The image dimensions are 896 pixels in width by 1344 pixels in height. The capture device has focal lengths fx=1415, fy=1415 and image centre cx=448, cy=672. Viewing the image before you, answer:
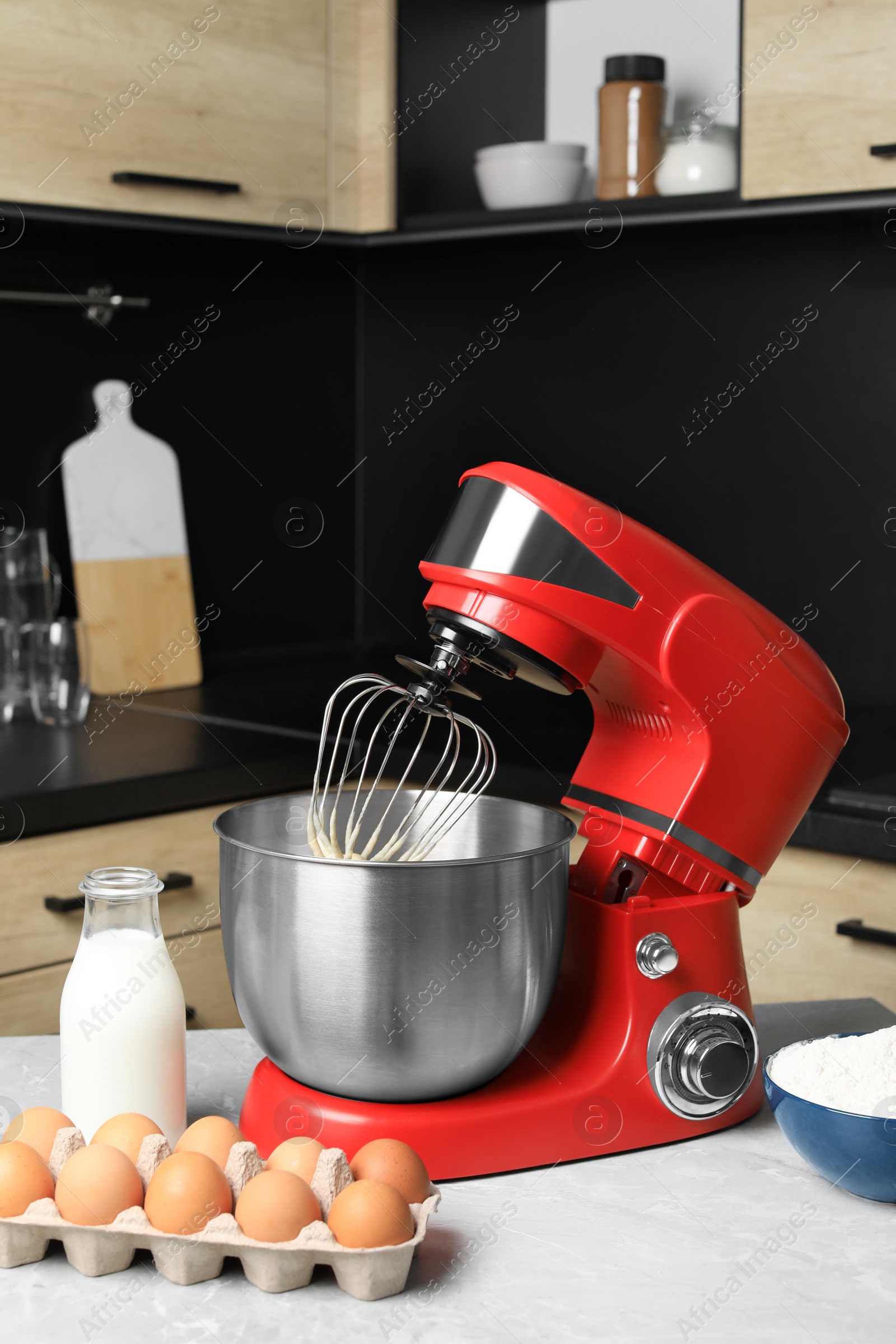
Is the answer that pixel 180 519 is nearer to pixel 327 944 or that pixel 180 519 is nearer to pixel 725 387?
pixel 725 387

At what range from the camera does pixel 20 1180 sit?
707mm

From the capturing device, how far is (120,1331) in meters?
0.66

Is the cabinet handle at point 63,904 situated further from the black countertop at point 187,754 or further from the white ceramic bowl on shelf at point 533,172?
the white ceramic bowl on shelf at point 533,172

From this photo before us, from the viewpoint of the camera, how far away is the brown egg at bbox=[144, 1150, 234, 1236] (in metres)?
0.69

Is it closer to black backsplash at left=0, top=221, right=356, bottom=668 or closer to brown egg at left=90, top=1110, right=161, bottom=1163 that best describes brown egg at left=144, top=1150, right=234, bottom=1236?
brown egg at left=90, top=1110, right=161, bottom=1163

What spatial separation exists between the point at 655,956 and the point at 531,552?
0.88 ft

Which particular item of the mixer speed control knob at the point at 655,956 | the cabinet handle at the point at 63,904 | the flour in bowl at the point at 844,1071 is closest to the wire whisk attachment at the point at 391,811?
the mixer speed control knob at the point at 655,956

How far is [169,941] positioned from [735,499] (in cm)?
107

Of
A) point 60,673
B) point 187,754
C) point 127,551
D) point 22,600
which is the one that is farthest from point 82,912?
point 127,551

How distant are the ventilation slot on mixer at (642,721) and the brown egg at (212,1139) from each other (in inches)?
14.3

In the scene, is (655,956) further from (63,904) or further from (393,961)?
(63,904)

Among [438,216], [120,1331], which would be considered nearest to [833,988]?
[120,1331]

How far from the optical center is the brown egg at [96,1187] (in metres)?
0.70

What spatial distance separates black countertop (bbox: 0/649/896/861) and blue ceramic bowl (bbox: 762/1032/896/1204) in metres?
0.76
